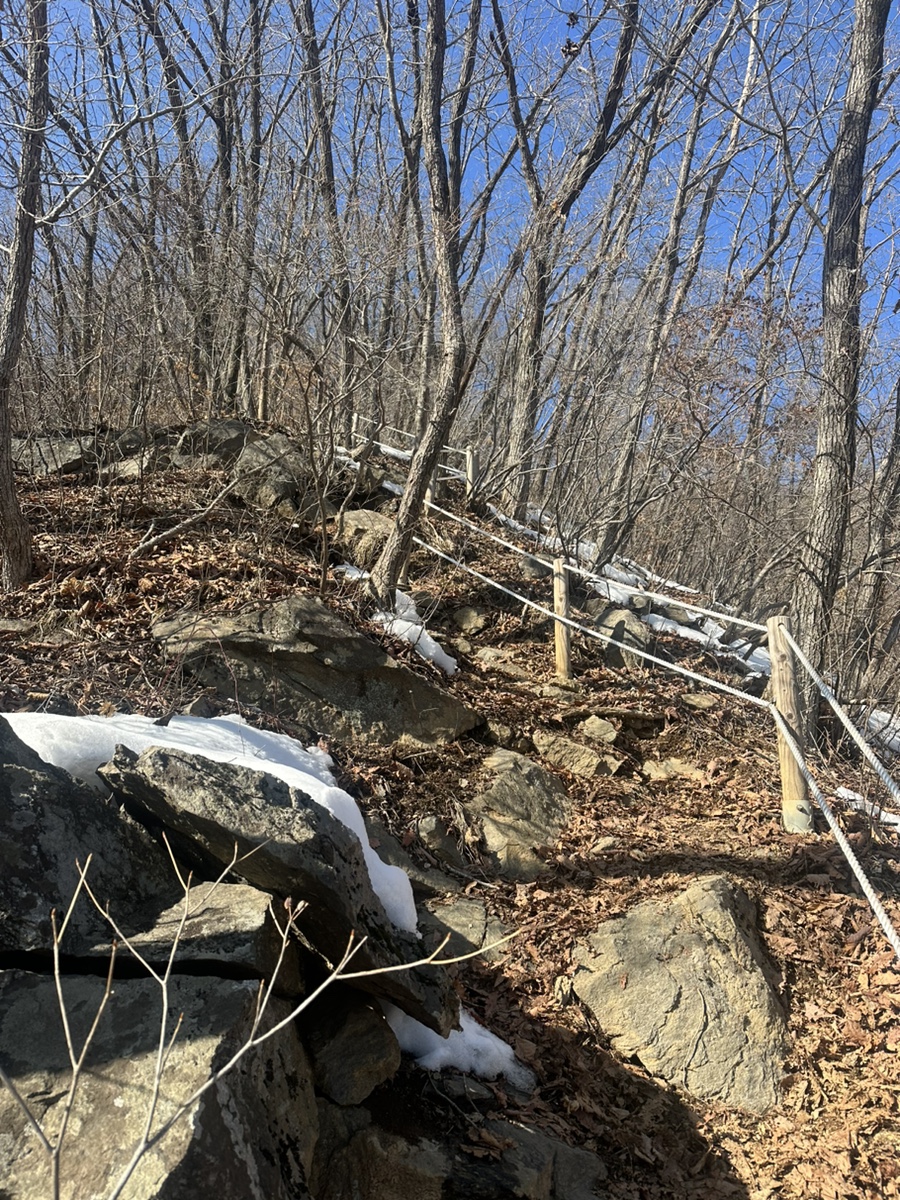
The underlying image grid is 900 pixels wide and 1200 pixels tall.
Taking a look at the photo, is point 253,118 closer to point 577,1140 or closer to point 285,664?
point 285,664

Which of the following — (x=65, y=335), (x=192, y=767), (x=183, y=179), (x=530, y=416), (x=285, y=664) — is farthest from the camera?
(x=530, y=416)

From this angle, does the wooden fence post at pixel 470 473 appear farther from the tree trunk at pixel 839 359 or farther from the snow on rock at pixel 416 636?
the tree trunk at pixel 839 359

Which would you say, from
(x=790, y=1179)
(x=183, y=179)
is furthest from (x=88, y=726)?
(x=183, y=179)

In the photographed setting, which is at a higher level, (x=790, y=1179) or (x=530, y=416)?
(x=530, y=416)

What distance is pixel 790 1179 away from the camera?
3037 mm

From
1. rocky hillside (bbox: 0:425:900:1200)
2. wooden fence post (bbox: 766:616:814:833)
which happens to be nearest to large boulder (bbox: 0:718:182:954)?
rocky hillside (bbox: 0:425:900:1200)

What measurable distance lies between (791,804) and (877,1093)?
1.74 m

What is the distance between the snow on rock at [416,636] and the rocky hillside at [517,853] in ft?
0.45

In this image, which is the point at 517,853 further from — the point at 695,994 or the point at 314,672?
the point at 314,672

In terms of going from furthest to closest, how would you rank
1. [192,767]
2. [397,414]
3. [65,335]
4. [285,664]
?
[397,414] → [65,335] → [285,664] → [192,767]

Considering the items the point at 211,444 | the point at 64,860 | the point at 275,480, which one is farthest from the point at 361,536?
the point at 64,860

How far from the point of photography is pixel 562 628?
22.9 feet

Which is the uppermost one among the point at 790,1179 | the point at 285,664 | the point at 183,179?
the point at 183,179

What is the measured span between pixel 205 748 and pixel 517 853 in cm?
210
